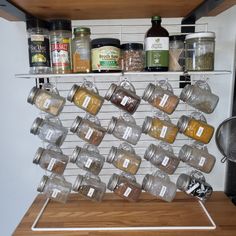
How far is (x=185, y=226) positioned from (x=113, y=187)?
0.97 feet

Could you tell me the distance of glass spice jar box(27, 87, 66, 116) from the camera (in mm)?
968

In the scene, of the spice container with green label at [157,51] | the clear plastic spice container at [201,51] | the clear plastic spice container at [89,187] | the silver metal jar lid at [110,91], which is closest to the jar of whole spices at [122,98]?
the silver metal jar lid at [110,91]

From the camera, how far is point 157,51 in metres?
0.93

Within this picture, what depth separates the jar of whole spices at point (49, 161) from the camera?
3.39ft

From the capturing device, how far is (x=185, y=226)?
3.12 feet

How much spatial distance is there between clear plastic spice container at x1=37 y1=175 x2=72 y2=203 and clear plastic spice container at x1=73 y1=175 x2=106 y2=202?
0.23ft

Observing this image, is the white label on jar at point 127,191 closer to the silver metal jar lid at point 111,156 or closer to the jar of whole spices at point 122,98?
the silver metal jar lid at point 111,156

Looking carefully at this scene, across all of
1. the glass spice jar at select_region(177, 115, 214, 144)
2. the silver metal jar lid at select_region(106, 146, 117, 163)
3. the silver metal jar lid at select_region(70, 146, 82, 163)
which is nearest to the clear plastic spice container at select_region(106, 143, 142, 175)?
the silver metal jar lid at select_region(106, 146, 117, 163)

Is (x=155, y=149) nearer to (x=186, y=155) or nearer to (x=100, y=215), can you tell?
(x=186, y=155)

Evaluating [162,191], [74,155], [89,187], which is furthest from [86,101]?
[162,191]

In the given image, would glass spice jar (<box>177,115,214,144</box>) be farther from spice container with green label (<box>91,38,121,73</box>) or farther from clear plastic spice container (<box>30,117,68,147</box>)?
clear plastic spice container (<box>30,117,68,147</box>)

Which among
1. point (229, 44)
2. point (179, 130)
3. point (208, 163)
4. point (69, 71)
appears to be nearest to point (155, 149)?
point (179, 130)

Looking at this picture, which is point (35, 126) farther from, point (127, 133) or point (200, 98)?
point (200, 98)

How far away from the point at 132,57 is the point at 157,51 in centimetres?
10
